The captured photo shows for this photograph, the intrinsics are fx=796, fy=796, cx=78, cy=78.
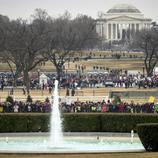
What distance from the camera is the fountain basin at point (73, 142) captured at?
26828 mm

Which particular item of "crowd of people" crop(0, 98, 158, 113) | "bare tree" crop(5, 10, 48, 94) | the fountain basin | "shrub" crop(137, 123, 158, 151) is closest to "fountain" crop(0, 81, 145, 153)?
the fountain basin

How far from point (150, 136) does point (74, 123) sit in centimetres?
879

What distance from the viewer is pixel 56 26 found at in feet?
289

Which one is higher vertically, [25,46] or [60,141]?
[25,46]

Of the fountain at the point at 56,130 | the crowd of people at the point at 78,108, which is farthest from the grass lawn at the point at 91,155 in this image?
the crowd of people at the point at 78,108

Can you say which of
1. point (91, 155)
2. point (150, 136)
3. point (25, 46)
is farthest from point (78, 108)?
point (25, 46)

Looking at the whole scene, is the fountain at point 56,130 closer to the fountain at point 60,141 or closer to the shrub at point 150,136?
the fountain at point 60,141

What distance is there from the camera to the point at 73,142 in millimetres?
29328

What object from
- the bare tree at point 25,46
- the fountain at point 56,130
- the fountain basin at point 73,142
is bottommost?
the fountain basin at point 73,142

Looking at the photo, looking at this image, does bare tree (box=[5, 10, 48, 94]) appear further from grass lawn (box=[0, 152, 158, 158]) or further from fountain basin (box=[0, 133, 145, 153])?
grass lawn (box=[0, 152, 158, 158])

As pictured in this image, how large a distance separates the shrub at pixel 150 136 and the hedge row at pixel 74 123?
7626mm

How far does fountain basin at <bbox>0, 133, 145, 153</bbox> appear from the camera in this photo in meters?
26.8

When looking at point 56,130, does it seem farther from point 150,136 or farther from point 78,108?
point 78,108

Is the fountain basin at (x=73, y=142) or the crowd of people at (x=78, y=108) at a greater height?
the crowd of people at (x=78, y=108)
